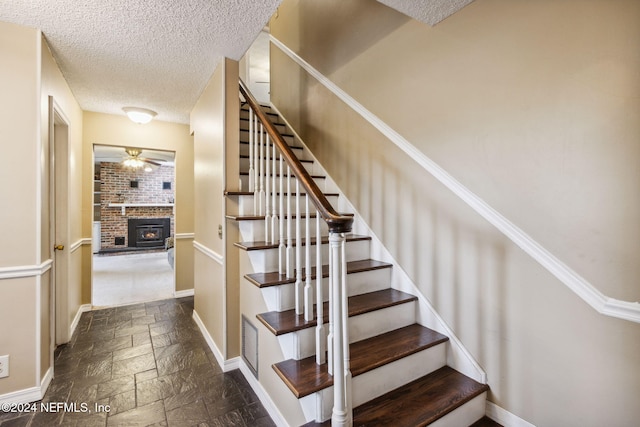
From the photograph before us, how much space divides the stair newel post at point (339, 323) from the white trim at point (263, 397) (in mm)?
505

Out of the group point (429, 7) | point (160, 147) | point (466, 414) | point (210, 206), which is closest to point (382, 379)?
point (466, 414)

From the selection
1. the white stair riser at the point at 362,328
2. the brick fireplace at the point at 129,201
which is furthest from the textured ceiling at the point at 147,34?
the brick fireplace at the point at 129,201

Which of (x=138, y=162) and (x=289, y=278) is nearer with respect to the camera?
(x=289, y=278)

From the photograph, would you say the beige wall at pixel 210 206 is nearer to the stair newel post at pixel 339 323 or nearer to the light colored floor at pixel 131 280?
the stair newel post at pixel 339 323

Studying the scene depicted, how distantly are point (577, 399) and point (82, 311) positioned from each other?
465cm

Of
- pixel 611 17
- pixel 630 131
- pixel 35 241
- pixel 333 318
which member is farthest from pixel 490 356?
pixel 35 241

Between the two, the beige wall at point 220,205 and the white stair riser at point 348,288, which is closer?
the white stair riser at point 348,288

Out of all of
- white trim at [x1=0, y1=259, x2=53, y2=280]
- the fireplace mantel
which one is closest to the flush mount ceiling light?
white trim at [x1=0, y1=259, x2=53, y2=280]

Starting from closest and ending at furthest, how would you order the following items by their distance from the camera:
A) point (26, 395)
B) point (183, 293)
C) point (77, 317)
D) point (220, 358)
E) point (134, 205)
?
point (26, 395), point (220, 358), point (77, 317), point (183, 293), point (134, 205)

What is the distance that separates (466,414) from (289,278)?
1235 millimetres

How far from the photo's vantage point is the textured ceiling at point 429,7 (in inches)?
65.3

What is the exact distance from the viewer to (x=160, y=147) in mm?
4031

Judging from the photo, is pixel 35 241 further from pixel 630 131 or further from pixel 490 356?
pixel 630 131

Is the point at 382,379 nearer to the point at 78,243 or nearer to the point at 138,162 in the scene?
the point at 78,243
